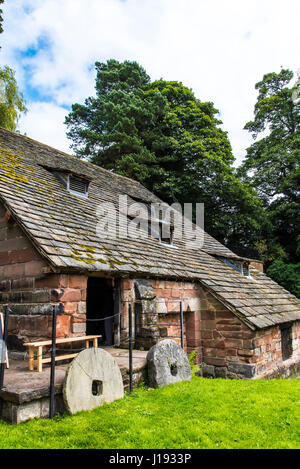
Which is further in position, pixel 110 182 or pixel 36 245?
pixel 110 182

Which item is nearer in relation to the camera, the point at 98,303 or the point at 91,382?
the point at 91,382

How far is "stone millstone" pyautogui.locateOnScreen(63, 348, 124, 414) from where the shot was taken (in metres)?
4.40

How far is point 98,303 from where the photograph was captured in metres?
11.5

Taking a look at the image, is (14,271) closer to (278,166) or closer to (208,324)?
(208,324)

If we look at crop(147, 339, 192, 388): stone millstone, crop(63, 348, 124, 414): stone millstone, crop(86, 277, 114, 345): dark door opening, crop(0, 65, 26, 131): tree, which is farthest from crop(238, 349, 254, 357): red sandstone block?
crop(0, 65, 26, 131): tree

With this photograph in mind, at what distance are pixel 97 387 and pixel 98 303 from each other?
662 centimetres

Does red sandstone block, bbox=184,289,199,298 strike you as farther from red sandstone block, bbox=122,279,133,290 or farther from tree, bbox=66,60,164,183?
tree, bbox=66,60,164,183

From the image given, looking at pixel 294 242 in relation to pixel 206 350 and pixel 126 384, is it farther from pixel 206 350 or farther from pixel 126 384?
pixel 126 384

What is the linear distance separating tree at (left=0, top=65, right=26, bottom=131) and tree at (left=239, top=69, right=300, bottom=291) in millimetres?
18901

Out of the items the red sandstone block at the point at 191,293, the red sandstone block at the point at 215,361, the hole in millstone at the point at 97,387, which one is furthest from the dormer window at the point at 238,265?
the hole in millstone at the point at 97,387

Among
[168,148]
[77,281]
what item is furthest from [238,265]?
[168,148]

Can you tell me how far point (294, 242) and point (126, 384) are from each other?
23024 mm

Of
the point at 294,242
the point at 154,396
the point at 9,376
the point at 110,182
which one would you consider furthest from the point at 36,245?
the point at 294,242

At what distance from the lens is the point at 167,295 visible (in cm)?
907
